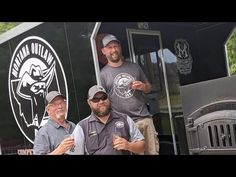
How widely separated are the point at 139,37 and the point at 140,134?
741 millimetres

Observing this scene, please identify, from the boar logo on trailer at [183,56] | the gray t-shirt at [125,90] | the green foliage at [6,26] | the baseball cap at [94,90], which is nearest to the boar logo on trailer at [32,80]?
the green foliage at [6,26]

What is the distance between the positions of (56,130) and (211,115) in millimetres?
1444

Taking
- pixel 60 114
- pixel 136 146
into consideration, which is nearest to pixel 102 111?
pixel 136 146

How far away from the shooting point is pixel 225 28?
328 centimetres

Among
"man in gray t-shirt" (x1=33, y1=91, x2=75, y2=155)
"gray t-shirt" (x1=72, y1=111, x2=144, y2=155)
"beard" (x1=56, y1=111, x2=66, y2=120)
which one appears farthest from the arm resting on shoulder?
"beard" (x1=56, y1=111, x2=66, y2=120)

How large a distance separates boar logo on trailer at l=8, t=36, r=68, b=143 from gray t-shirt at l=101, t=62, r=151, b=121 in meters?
0.53

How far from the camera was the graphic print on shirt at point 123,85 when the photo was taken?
3582 mm

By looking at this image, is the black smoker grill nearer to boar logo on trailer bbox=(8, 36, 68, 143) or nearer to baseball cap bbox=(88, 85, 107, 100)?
baseball cap bbox=(88, 85, 107, 100)

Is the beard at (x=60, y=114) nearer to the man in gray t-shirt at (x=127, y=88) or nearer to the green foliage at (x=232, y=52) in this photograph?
the man in gray t-shirt at (x=127, y=88)

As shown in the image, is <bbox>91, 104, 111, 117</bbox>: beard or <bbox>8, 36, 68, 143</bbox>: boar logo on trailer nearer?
<bbox>91, 104, 111, 117</bbox>: beard

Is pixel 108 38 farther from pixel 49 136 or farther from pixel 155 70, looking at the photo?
pixel 49 136

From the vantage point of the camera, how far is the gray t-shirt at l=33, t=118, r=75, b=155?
4035 millimetres
